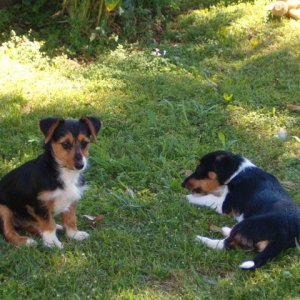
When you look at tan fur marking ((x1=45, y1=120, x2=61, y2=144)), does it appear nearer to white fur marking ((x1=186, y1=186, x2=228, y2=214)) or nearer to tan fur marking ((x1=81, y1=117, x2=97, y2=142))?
tan fur marking ((x1=81, y1=117, x2=97, y2=142))

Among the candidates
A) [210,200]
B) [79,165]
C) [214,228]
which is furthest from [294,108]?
[79,165]

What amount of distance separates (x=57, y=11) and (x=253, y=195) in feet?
22.6

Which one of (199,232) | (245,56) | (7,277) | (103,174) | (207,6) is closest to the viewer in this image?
(7,277)

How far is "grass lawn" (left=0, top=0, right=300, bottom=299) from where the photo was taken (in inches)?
185

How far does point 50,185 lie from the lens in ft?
16.4

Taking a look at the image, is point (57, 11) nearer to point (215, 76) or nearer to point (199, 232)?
point (215, 76)

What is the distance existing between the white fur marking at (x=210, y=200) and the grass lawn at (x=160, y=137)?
0.35 feet

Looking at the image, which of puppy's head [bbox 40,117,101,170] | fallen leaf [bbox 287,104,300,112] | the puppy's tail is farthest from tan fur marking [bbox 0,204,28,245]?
fallen leaf [bbox 287,104,300,112]

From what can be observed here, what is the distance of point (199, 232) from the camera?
551 cm

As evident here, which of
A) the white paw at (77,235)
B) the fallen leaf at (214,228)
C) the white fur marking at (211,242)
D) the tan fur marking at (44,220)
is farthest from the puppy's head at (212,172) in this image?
the tan fur marking at (44,220)

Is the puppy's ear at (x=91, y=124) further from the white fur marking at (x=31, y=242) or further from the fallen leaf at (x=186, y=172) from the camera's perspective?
the fallen leaf at (x=186, y=172)

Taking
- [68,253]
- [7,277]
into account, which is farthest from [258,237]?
[7,277]

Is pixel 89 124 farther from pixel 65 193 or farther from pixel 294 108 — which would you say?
pixel 294 108

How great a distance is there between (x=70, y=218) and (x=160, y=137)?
7.68ft
